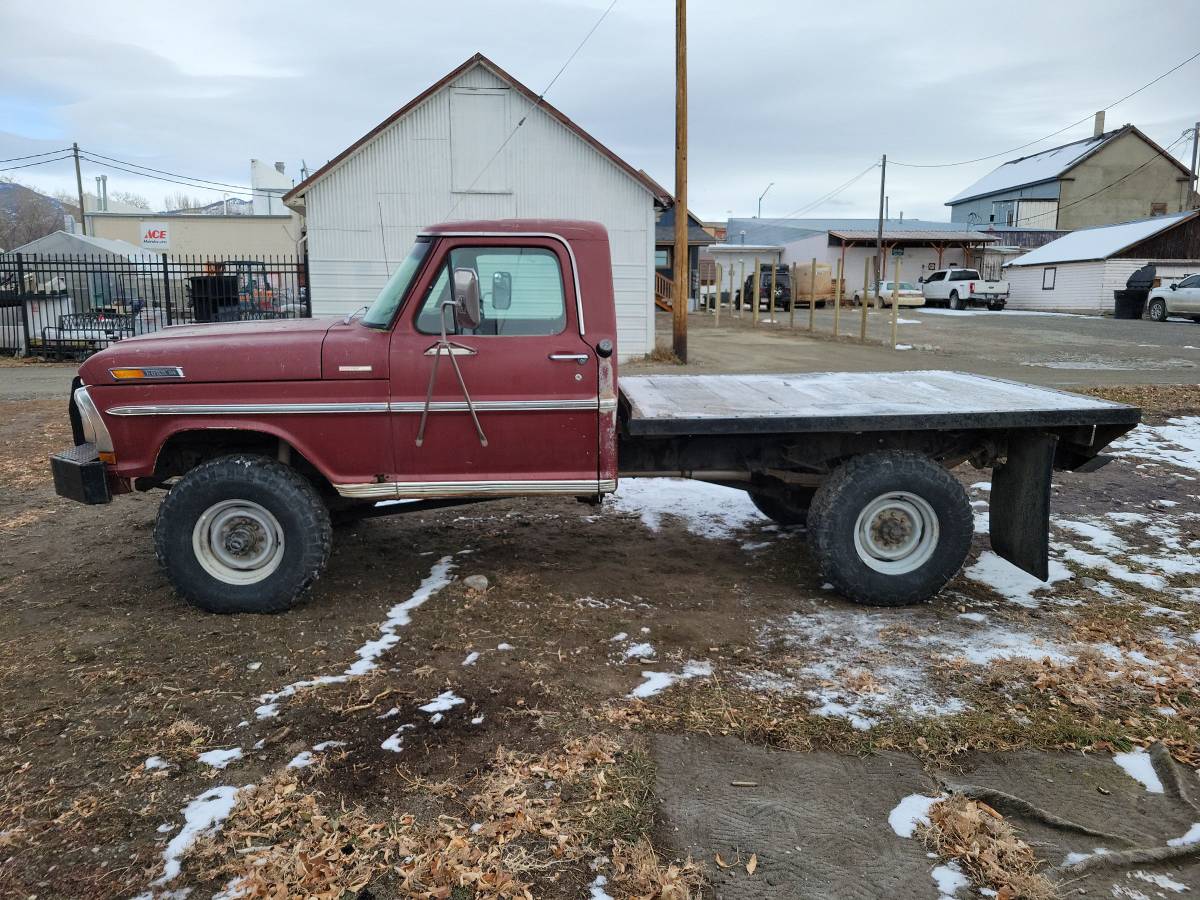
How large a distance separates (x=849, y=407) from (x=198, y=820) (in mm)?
3884

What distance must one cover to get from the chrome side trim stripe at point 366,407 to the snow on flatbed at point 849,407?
32 cm

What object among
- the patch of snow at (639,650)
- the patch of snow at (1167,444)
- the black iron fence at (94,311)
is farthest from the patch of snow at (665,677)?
the black iron fence at (94,311)

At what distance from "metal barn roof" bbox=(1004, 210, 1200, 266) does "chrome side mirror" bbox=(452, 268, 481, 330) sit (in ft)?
138

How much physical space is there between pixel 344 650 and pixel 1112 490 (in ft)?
21.9

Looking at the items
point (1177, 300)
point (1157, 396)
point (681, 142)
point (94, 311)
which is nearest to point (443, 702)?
point (1157, 396)

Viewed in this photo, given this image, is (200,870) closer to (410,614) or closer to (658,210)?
(410,614)

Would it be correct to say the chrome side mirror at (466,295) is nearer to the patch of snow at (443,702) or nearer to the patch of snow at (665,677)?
the patch of snow at (443,702)

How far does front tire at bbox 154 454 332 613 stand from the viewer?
4.83 metres

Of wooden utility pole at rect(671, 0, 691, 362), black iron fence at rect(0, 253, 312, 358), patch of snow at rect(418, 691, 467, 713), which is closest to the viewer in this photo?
patch of snow at rect(418, 691, 467, 713)

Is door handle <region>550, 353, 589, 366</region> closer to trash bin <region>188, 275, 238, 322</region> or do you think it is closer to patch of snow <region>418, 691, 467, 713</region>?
patch of snow <region>418, 691, 467, 713</region>

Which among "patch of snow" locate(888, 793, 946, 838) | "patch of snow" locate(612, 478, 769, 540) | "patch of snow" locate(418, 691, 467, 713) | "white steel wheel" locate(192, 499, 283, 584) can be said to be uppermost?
"white steel wheel" locate(192, 499, 283, 584)

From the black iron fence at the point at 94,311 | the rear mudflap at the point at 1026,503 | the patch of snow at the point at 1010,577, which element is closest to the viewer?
the rear mudflap at the point at 1026,503

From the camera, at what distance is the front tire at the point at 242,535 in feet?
15.8

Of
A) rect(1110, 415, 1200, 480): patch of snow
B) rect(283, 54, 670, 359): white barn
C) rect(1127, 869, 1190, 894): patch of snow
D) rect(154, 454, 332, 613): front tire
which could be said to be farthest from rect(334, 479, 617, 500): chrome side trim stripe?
rect(283, 54, 670, 359): white barn
